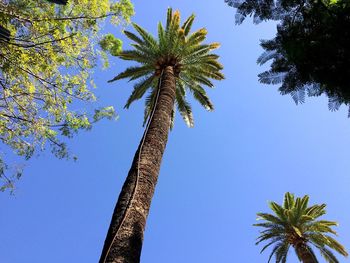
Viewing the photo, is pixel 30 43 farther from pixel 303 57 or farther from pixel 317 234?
pixel 317 234

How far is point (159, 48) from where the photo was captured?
53.7ft

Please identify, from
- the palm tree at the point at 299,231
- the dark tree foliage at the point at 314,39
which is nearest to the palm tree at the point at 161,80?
the dark tree foliage at the point at 314,39

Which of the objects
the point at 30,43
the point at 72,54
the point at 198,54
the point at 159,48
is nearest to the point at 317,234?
the point at 198,54

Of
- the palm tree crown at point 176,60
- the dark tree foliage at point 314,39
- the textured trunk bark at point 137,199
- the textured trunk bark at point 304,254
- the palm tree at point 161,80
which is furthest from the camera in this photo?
the textured trunk bark at point 304,254

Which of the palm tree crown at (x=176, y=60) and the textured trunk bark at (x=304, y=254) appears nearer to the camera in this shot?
the palm tree crown at (x=176, y=60)

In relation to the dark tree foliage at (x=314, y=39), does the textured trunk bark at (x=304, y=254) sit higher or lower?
higher

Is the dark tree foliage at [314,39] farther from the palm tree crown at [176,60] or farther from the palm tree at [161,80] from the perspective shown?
the palm tree crown at [176,60]

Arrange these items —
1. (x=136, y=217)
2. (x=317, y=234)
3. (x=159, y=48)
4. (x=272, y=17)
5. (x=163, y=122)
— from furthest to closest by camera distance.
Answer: (x=317, y=234) < (x=159, y=48) < (x=163, y=122) < (x=136, y=217) < (x=272, y=17)

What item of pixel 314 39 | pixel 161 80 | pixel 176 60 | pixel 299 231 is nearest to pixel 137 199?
pixel 314 39

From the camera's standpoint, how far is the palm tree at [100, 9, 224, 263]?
7.24 metres

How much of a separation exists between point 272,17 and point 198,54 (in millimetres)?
12045

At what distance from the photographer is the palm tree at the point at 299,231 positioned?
22.0 m

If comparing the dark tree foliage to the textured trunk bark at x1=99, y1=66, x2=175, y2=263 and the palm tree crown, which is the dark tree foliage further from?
the palm tree crown

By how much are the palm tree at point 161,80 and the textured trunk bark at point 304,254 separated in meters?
10.3
